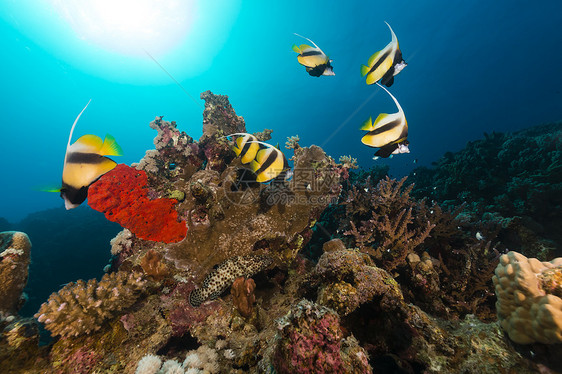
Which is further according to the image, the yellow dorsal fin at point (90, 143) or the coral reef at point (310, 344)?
the yellow dorsal fin at point (90, 143)

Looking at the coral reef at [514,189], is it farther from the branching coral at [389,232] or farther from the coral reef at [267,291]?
the branching coral at [389,232]

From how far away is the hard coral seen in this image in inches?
136

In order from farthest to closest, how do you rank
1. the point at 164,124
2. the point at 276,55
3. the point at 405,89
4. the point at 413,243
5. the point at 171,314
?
the point at 405,89, the point at 276,55, the point at 164,124, the point at 413,243, the point at 171,314

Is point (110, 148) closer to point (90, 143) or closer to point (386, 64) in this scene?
point (90, 143)

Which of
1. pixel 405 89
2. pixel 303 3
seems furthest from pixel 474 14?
pixel 303 3

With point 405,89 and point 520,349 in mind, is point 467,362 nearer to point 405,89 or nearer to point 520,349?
point 520,349

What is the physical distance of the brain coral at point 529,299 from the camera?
4.75ft

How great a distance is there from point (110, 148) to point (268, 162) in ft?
5.19

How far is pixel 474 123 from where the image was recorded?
73.5 m

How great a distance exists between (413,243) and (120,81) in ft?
348

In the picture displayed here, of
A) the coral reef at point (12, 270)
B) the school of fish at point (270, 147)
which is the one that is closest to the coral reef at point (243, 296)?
the school of fish at point (270, 147)

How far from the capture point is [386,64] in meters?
2.46

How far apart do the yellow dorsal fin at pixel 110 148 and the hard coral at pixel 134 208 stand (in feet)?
6.76

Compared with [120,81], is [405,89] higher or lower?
higher
